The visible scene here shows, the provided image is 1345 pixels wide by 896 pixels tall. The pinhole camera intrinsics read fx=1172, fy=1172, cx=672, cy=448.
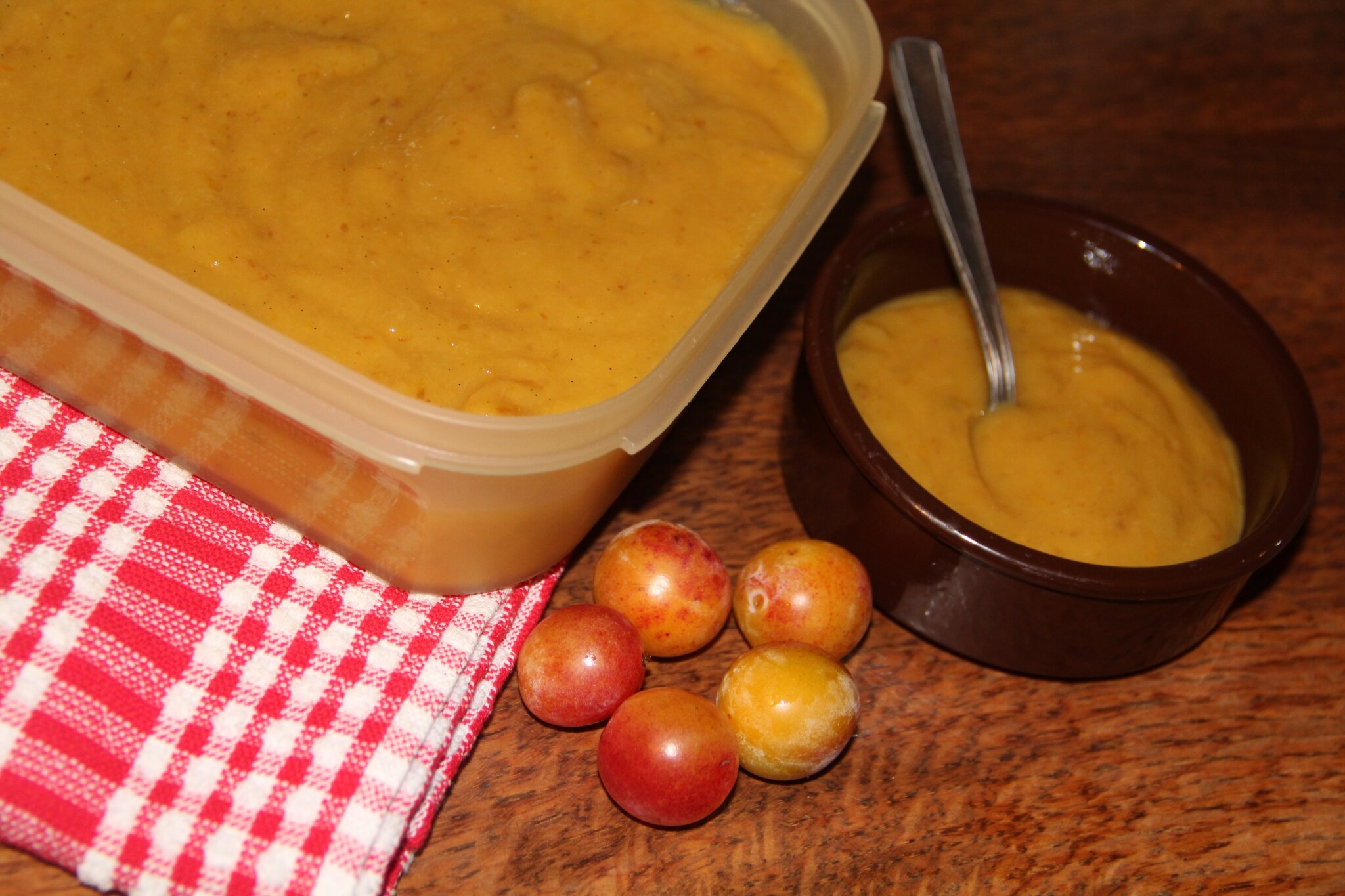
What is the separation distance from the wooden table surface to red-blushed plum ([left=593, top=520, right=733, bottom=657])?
0.06 metres

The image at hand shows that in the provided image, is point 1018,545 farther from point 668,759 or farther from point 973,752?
point 668,759

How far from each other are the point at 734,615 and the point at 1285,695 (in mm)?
595

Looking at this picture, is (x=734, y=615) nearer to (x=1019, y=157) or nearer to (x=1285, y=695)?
(x=1285, y=695)

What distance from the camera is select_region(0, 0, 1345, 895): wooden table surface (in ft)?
3.39

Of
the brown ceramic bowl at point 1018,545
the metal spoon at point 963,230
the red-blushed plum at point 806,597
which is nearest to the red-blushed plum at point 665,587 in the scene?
the red-blushed plum at point 806,597

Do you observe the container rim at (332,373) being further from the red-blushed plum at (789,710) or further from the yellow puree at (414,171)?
the red-blushed plum at (789,710)

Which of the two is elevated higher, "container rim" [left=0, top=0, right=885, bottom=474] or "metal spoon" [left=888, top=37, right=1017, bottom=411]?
"container rim" [left=0, top=0, right=885, bottom=474]

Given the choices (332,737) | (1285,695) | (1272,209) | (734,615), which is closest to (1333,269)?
(1272,209)

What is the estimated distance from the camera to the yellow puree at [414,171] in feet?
3.34

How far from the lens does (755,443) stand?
4.42 ft

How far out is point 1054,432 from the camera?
49.5 inches

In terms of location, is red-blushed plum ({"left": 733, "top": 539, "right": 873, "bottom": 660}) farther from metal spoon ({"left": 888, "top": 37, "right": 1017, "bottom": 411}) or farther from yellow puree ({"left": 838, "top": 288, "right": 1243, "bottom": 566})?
metal spoon ({"left": 888, "top": 37, "right": 1017, "bottom": 411})

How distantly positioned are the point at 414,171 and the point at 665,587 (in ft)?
1.52

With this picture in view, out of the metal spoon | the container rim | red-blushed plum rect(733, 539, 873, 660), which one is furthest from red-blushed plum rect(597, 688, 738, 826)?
the metal spoon
